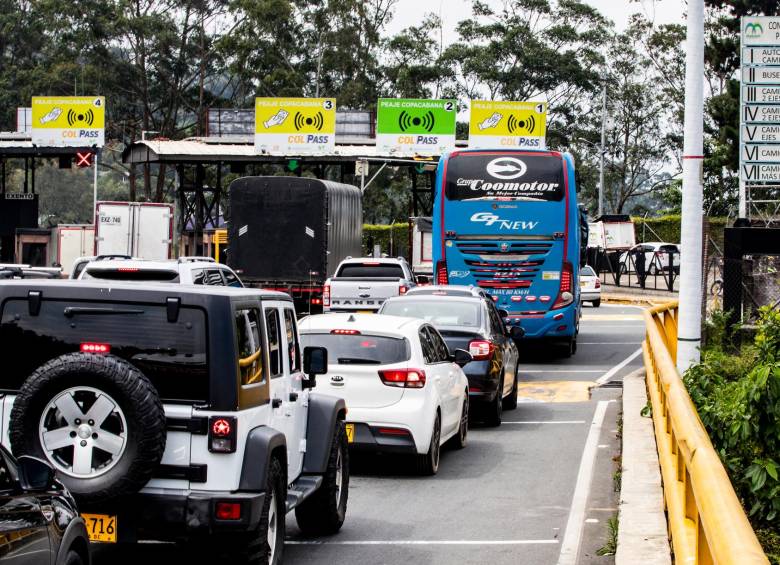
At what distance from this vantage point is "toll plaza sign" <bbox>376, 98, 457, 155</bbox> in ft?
184

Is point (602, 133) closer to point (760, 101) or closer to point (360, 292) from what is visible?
point (360, 292)

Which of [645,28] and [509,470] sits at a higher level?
[645,28]

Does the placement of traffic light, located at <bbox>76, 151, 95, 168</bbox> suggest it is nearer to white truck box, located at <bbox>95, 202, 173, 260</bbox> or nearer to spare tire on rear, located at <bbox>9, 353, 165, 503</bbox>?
white truck box, located at <bbox>95, 202, 173, 260</bbox>

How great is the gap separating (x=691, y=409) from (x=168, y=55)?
2843 inches

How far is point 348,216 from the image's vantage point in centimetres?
3644

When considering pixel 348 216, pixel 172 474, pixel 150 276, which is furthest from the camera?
pixel 348 216

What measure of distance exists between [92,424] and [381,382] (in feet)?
18.9

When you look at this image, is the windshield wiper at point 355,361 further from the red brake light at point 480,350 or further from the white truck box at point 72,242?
the white truck box at point 72,242

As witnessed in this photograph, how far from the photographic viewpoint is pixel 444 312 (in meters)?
17.5

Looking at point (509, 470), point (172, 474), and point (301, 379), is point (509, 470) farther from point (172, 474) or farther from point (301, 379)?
point (172, 474)

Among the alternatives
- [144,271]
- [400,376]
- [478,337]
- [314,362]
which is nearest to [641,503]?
[314,362]

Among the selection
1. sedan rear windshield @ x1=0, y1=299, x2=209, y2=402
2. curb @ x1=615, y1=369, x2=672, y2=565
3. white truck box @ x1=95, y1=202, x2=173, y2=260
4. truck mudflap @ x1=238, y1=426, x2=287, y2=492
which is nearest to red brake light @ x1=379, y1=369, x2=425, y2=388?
curb @ x1=615, y1=369, x2=672, y2=565

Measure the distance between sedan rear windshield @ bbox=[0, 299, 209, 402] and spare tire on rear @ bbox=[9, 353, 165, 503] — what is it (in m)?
0.29

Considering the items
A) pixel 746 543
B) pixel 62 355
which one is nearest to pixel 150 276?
Answer: pixel 62 355
